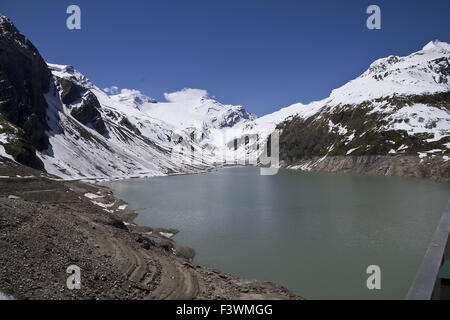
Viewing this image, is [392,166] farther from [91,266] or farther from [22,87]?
[22,87]

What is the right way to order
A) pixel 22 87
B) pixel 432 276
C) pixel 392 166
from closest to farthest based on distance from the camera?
pixel 432 276 → pixel 392 166 → pixel 22 87

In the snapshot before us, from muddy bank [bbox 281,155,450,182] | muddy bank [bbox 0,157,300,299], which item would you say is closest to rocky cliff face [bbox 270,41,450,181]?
muddy bank [bbox 281,155,450,182]

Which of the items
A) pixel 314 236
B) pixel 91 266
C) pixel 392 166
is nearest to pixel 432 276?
pixel 91 266

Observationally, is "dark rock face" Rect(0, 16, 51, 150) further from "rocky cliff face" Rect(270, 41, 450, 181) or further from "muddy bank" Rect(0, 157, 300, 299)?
"rocky cliff face" Rect(270, 41, 450, 181)

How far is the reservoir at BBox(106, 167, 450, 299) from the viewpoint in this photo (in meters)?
28.5

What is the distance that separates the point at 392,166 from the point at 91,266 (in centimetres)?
13768

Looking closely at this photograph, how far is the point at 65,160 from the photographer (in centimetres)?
12588

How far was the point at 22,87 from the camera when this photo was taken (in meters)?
135

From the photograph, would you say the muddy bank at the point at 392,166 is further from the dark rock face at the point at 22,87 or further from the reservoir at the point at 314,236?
the dark rock face at the point at 22,87

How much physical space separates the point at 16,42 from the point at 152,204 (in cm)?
12388

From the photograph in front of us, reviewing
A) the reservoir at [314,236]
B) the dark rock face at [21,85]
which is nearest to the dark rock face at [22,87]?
the dark rock face at [21,85]

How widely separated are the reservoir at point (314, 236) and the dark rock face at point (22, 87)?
6860 cm
